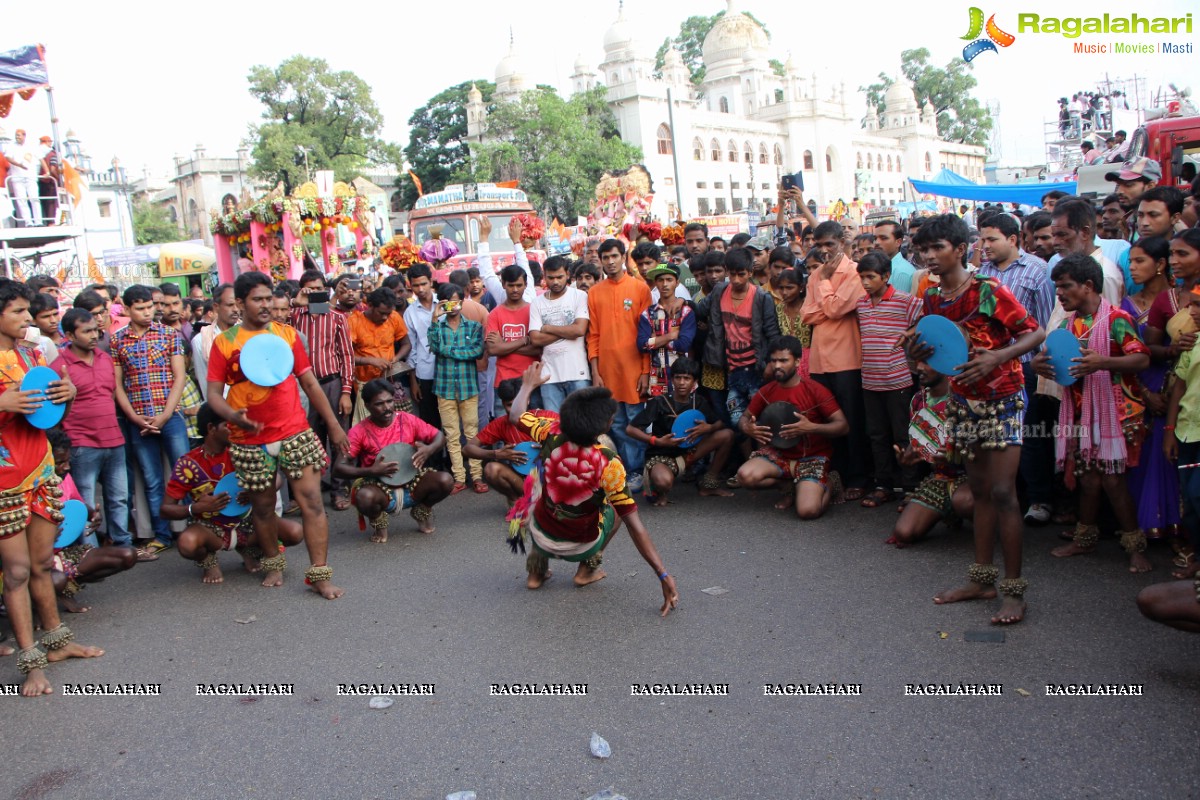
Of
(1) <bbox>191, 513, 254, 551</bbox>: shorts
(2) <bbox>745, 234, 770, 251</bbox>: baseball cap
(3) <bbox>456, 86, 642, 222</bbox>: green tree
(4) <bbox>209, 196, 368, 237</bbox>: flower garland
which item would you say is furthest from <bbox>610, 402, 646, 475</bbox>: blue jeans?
(3) <bbox>456, 86, 642, 222</bbox>: green tree

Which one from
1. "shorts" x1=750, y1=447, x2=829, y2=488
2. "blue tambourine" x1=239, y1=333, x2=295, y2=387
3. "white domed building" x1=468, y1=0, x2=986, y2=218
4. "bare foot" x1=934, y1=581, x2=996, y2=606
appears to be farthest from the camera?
"white domed building" x1=468, y1=0, x2=986, y2=218

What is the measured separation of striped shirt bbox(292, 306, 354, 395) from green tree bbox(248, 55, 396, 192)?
37.2m

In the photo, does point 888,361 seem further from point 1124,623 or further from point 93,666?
point 93,666

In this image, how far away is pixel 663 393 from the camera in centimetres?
701

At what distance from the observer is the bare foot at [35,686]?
412cm

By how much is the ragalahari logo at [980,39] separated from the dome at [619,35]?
44.8 metres

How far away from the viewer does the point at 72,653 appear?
4.51m

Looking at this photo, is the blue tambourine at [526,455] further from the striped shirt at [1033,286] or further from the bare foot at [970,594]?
the striped shirt at [1033,286]

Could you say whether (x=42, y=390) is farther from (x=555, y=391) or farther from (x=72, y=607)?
(x=555, y=391)

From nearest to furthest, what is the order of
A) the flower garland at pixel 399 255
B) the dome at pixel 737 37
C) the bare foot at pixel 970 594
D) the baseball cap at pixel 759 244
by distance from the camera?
the bare foot at pixel 970 594 < the baseball cap at pixel 759 244 < the flower garland at pixel 399 255 < the dome at pixel 737 37

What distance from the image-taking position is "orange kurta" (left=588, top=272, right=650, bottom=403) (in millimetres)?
7031

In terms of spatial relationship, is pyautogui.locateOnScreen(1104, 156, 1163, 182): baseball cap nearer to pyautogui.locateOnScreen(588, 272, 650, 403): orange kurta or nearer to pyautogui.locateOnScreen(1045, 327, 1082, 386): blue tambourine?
pyautogui.locateOnScreen(1045, 327, 1082, 386): blue tambourine

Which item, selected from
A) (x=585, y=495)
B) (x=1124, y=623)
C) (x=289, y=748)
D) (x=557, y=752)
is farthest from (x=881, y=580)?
(x=289, y=748)

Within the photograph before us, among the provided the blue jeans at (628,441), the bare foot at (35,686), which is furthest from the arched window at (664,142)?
the bare foot at (35,686)
